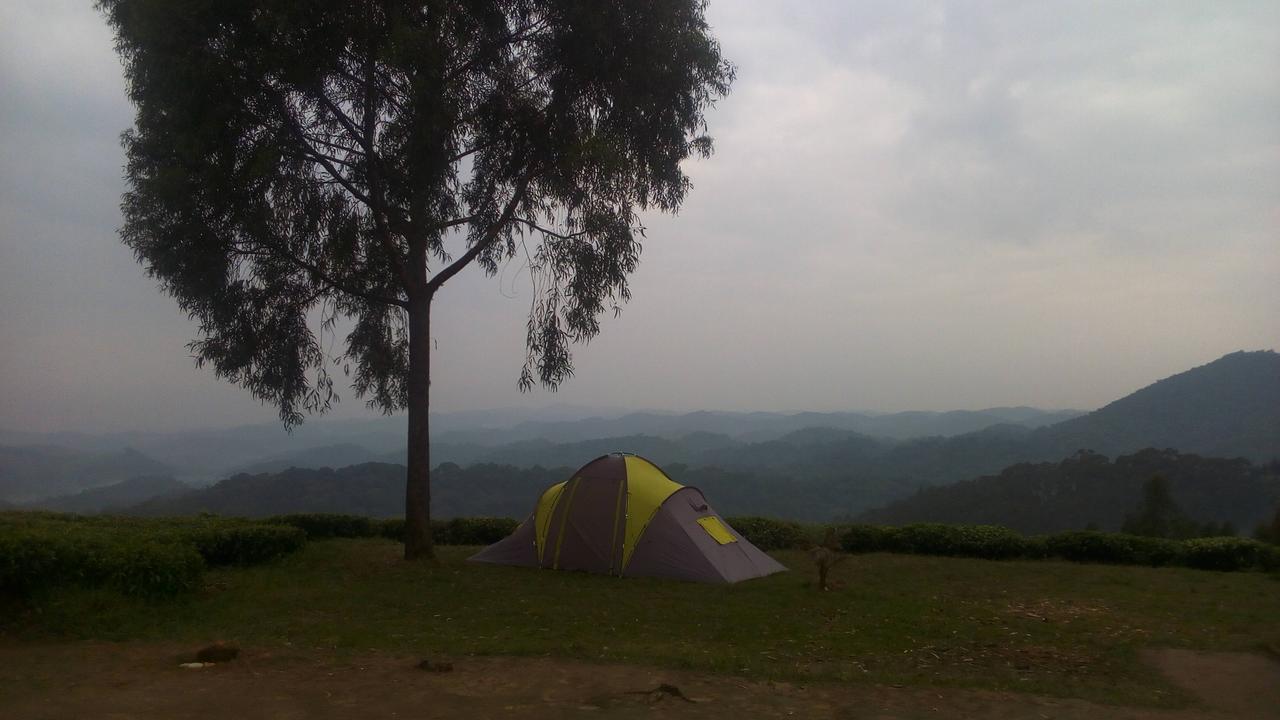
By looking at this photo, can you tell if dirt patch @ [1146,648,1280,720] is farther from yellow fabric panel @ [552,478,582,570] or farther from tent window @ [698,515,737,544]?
yellow fabric panel @ [552,478,582,570]

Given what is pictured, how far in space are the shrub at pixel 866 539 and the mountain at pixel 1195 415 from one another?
104ft

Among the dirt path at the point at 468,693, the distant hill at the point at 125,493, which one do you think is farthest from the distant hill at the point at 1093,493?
the distant hill at the point at 125,493

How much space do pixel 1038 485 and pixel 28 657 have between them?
32.7m

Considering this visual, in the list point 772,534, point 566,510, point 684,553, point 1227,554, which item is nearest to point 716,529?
point 684,553

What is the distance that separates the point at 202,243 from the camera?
1324 centimetres

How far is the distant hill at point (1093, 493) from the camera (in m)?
28.4

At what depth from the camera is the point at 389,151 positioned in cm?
1352

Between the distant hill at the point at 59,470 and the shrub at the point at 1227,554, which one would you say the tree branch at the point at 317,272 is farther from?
the distant hill at the point at 59,470

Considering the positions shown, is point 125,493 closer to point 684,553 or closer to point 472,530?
point 472,530

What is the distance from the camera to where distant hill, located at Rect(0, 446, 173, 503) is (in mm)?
28344

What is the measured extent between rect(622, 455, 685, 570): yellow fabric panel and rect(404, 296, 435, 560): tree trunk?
3320 mm

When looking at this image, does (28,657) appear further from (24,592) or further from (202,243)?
(202,243)

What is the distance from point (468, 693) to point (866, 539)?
1264cm

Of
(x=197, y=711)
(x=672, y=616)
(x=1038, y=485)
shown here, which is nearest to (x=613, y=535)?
(x=672, y=616)
